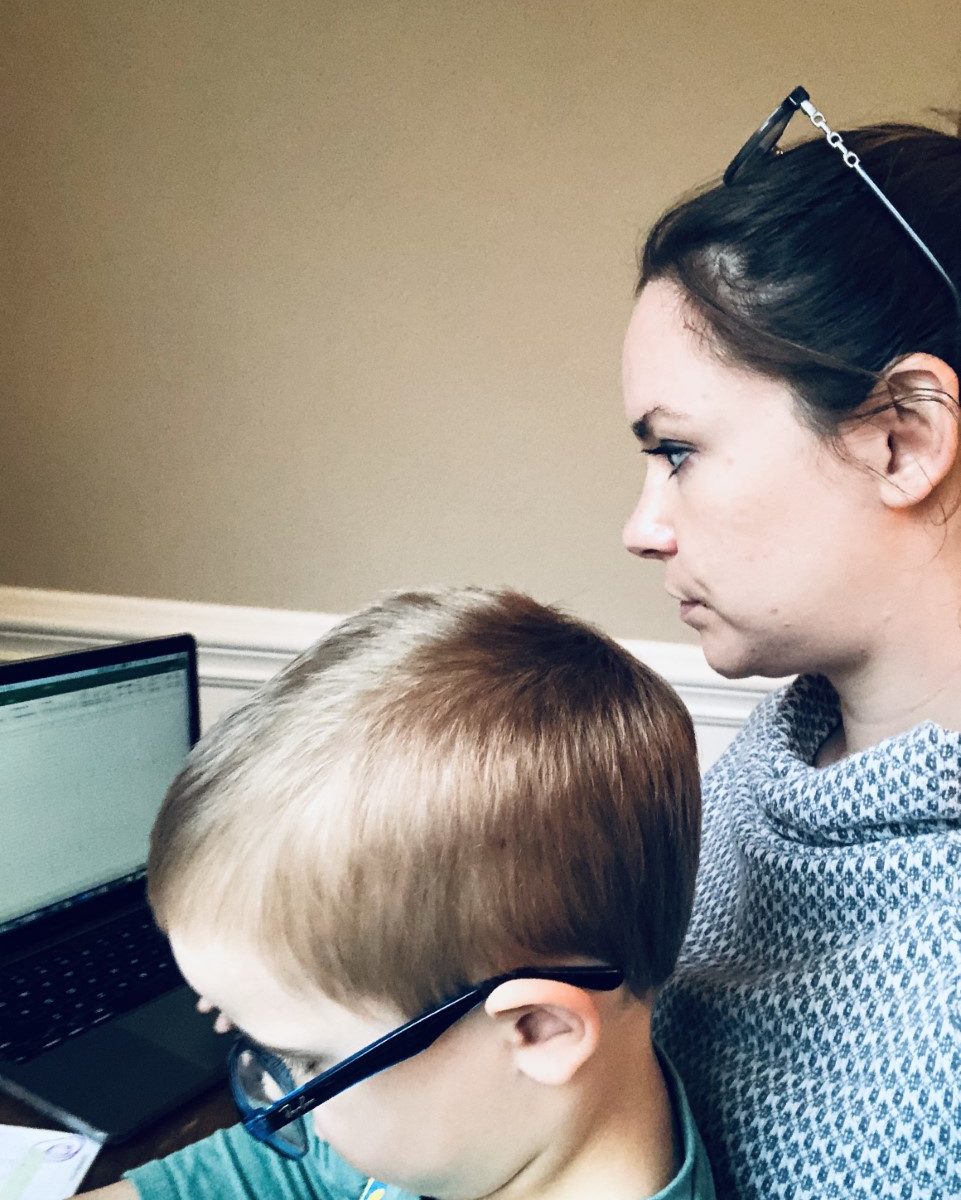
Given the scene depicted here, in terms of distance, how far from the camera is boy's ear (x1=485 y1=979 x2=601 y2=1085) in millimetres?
427

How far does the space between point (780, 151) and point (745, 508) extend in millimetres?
257

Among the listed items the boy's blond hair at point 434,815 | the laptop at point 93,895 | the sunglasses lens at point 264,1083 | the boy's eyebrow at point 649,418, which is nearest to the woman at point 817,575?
the boy's eyebrow at point 649,418

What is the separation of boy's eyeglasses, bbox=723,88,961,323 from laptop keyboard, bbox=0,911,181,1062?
769mm

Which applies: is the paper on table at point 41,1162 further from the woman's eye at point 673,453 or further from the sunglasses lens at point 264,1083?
the woman's eye at point 673,453

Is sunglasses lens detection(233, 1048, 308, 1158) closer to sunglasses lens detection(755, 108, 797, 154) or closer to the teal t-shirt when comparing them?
the teal t-shirt

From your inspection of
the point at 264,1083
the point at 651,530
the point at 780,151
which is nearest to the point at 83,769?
the point at 264,1083

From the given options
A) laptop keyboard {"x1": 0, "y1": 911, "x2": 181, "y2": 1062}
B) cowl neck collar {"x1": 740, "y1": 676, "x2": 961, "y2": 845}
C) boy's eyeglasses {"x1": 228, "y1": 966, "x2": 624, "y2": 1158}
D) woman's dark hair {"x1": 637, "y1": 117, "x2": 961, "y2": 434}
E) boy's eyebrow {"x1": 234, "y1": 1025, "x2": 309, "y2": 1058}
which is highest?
woman's dark hair {"x1": 637, "y1": 117, "x2": 961, "y2": 434}

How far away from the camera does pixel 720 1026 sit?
589 millimetres

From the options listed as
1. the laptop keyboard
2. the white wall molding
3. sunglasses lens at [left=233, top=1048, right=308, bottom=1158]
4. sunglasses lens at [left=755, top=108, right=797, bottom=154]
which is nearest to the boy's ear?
sunglasses lens at [left=233, top=1048, right=308, bottom=1158]

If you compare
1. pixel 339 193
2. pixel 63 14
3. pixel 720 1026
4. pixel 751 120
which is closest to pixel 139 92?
pixel 63 14

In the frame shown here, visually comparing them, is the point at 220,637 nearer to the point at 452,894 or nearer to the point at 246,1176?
the point at 246,1176

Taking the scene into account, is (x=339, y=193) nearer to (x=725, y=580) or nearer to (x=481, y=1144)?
(x=725, y=580)

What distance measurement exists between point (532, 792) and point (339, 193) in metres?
0.92

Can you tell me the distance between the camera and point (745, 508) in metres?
0.64
